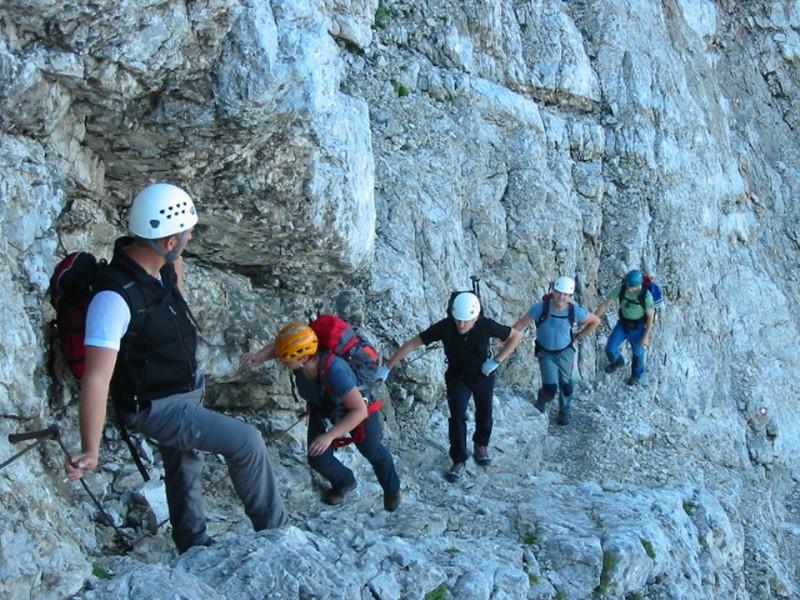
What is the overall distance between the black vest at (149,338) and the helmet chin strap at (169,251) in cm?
15

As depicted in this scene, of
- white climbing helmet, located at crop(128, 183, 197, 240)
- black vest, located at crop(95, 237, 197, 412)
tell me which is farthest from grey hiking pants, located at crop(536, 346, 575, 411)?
white climbing helmet, located at crop(128, 183, 197, 240)

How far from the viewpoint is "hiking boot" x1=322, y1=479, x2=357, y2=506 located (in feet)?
29.1

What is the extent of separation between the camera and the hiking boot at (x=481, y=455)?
10.9 m

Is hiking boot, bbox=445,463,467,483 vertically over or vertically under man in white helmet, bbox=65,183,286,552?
under

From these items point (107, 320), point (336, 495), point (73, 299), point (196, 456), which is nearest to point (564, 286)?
point (336, 495)

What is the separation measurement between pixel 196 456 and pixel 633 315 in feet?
29.3

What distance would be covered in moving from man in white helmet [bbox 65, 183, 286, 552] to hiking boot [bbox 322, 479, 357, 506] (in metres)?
1.95

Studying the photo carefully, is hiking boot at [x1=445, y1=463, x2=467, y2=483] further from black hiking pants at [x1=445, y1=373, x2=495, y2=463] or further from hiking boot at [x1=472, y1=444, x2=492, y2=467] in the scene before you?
hiking boot at [x1=472, y1=444, x2=492, y2=467]

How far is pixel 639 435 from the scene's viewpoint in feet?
45.0

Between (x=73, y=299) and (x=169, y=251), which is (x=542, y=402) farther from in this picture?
(x=73, y=299)

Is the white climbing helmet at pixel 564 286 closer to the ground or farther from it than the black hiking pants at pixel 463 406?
farther from it

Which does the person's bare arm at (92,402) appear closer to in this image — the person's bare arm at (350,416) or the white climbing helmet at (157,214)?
the white climbing helmet at (157,214)

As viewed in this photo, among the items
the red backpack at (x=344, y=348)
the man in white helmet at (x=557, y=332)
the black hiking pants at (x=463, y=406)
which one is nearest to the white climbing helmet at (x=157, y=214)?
the red backpack at (x=344, y=348)

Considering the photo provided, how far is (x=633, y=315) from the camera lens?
1396cm
